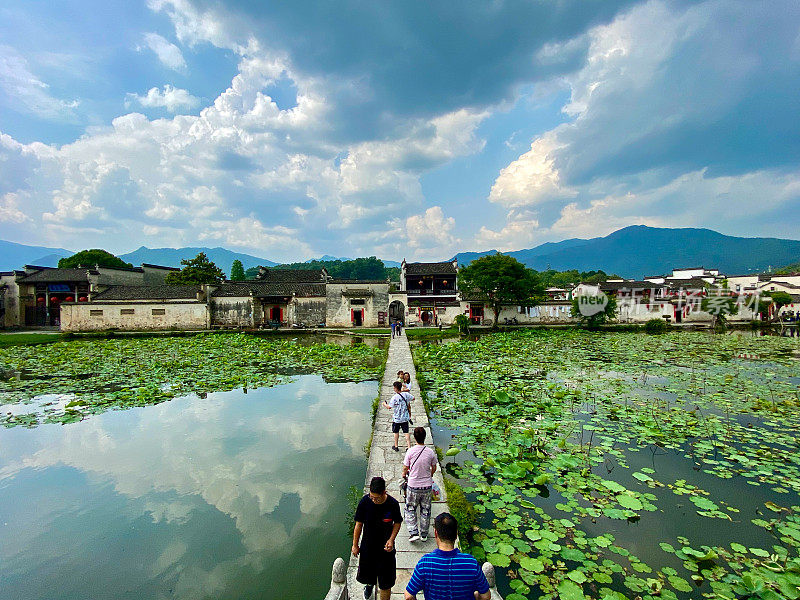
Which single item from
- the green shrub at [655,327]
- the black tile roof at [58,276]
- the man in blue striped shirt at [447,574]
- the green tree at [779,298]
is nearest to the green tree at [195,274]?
the black tile roof at [58,276]

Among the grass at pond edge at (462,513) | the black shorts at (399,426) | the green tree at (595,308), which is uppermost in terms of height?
the green tree at (595,308)

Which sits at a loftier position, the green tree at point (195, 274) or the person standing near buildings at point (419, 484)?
the green tree at point (195, 274)

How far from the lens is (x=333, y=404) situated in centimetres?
1036

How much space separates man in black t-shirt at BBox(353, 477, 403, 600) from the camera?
3.00 metres

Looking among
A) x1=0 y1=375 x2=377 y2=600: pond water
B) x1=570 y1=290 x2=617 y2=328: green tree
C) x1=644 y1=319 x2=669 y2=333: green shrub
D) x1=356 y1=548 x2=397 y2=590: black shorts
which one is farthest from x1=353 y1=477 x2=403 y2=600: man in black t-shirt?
x1=644 y1=319 x2=669 y2=333: green shrub

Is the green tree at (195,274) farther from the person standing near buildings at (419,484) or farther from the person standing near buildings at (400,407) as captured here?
the person standing near buildings at (419,484)

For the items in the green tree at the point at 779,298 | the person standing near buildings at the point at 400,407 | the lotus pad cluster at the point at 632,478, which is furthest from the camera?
the green tree at the point at 779,298

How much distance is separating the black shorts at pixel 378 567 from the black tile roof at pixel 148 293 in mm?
30989

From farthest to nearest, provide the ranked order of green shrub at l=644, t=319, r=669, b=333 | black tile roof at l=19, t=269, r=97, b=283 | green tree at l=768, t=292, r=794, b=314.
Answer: black tile roof at l=19, t=269, r=97, b=283 → green tree at l=768, t=292, r=794, b=314 → green shrub at l=644, t=319, r=669, b=333

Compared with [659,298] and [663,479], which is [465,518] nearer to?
[663,479]

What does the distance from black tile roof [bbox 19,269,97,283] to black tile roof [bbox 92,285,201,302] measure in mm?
6631

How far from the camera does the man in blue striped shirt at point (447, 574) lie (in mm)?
2250

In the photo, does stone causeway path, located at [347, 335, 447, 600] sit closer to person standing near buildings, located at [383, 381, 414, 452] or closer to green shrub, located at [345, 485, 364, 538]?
green shrub, located at [345, 485, 364, 538]

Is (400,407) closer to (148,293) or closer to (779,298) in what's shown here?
(148,293)
